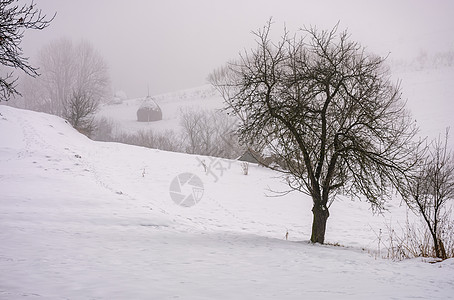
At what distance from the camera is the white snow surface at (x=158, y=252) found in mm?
3564

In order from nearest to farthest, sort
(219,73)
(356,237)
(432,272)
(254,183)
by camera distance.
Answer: (432,272), (356,237), (254,183), (219,73)

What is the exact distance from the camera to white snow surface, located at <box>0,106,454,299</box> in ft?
11.7

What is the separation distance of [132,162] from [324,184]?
13.2m

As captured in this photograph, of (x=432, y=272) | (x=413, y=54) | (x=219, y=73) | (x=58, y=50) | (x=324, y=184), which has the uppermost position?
(x=413, y=54)

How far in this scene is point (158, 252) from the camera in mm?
5355

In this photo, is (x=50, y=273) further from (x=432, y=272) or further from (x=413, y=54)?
(x=413, y=54)

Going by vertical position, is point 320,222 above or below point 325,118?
below

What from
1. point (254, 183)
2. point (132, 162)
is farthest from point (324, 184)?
point (132, 162)

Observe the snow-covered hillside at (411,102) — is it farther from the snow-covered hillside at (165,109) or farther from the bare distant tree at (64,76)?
the bare distant tree at (64,76)

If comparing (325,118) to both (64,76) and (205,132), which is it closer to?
(205,132)

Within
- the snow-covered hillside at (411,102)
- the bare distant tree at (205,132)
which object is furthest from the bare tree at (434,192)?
the bare distant tree at (205,132)

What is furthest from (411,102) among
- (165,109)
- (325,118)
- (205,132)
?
(165,109)

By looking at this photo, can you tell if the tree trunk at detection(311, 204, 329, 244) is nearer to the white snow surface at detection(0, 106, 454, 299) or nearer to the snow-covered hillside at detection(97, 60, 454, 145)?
the white snow surface at detection(0, 106, 454, 299)

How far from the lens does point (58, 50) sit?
56688mm
